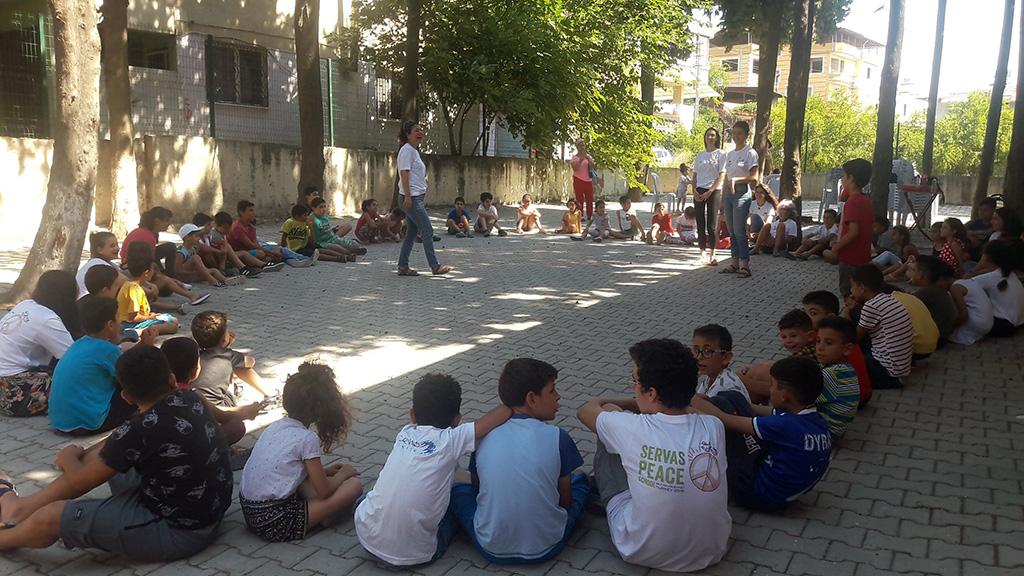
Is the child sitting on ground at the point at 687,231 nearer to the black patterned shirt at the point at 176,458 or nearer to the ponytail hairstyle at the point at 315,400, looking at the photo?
the ponytail hairstyle at the point at 315,400

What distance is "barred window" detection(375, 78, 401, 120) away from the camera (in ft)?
69.9

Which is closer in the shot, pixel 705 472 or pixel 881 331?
pixel 705 472

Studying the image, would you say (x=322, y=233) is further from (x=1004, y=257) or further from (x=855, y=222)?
(x=1004, y=257)

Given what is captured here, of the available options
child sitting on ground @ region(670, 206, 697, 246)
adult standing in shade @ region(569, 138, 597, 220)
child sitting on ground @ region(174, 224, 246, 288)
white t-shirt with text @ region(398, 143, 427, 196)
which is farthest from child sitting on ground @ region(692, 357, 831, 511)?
adult standing in shade @ region(569, 138, 597, 220)

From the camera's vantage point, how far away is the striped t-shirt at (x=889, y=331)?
6.05 m

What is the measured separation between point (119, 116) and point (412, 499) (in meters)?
11.3

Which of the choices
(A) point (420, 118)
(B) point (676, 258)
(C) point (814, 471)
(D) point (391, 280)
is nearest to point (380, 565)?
(C) point (814, 471)

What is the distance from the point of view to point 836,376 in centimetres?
477

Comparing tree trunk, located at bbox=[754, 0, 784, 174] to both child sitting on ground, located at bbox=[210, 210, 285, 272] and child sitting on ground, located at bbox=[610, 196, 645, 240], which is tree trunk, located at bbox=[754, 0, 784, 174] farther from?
child sitting on ground, located at bbox=[210, 210, 285, 272]

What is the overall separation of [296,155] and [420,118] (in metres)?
5.38

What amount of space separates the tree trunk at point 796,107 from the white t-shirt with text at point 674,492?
1465 cm

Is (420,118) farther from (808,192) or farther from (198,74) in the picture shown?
(808,192)

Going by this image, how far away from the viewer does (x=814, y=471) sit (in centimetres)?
391

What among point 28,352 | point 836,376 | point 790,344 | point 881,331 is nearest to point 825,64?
point 881,331
